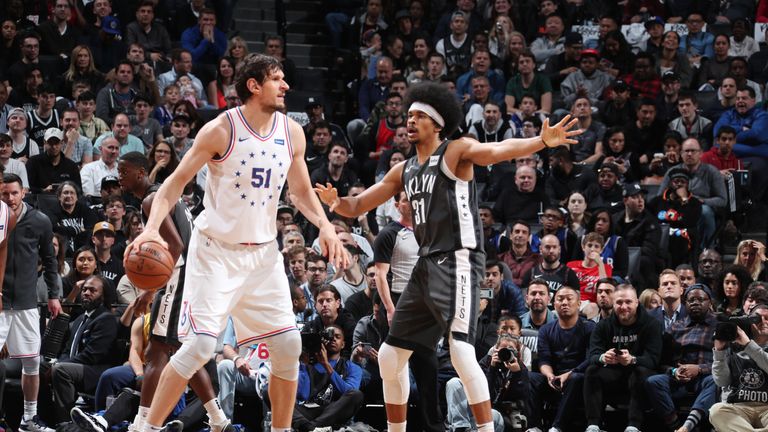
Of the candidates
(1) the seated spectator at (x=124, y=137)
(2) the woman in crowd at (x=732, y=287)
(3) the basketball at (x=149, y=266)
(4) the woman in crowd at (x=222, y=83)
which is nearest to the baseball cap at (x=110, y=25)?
(4) the woman in crowd at (x=222, y=83)

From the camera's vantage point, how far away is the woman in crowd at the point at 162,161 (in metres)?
12.1

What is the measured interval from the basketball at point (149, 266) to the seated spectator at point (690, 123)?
30.4 ft

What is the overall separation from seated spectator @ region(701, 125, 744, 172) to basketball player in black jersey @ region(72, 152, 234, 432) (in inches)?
315

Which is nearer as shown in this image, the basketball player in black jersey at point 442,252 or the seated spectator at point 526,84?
the basketball player in black jersey at point 442,252

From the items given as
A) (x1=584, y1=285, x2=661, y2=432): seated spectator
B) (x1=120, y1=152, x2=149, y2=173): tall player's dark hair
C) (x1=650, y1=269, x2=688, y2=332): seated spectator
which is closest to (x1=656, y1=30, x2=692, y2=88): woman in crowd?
(x1=650, y1=269, x2=688, y2=332): seated spectator

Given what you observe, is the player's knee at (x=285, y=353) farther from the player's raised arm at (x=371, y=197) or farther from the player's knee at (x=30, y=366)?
the player's knee at (x=30, y=366)

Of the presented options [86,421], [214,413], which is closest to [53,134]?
[86,421]

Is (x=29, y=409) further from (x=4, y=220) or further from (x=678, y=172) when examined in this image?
(x=678, y=172)

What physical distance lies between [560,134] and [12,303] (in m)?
5.31

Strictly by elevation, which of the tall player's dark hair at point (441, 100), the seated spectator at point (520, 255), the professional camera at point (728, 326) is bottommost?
the professional camera at point (728, 326)

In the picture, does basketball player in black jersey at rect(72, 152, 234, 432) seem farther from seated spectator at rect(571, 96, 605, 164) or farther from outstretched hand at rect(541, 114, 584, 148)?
seated spectator at rect(571, 96, 605, 164)

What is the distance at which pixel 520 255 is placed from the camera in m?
11.8

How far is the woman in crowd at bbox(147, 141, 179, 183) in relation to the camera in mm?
12148

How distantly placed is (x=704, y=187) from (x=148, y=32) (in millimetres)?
8045
